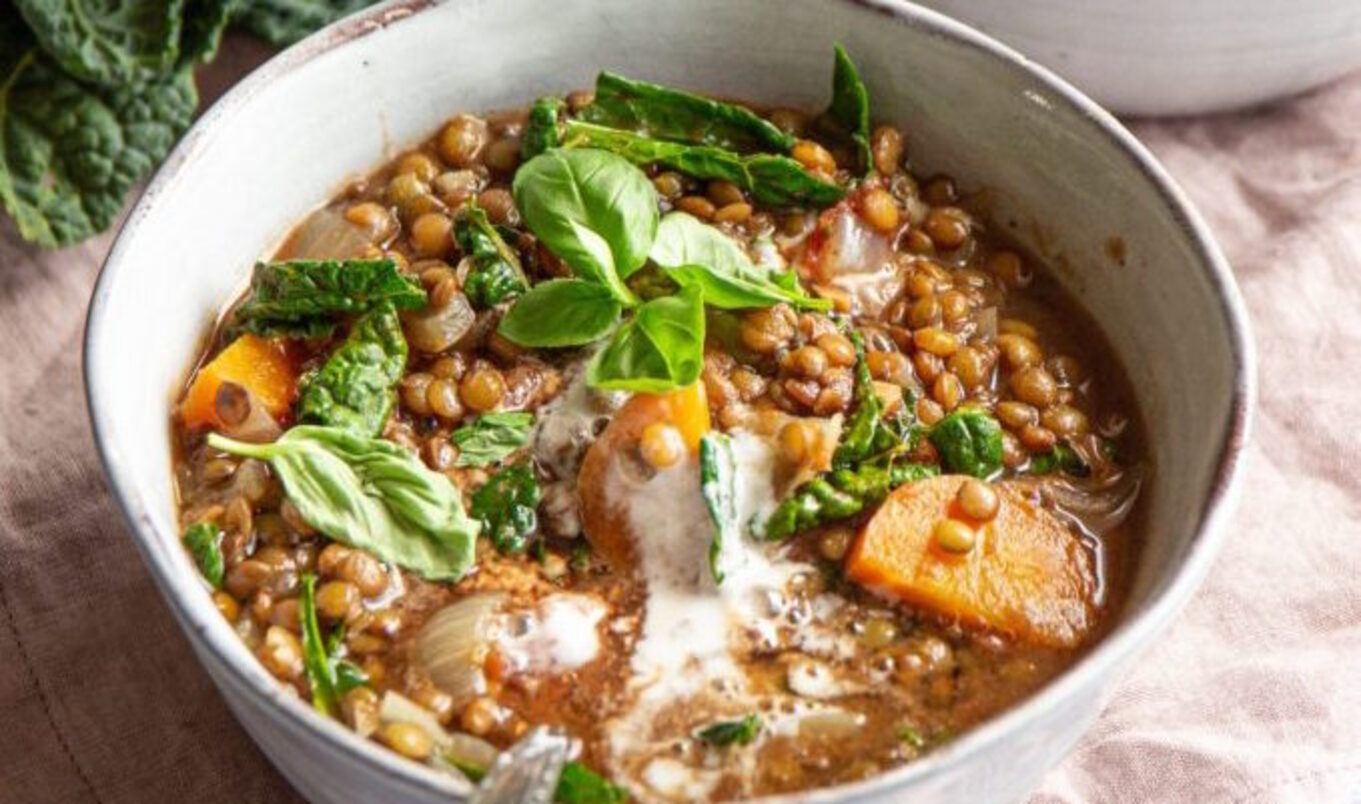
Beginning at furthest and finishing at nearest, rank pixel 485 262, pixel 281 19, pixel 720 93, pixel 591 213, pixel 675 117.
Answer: pixel 281 19 → pixel 720 93 → pixel 675 117 → pixel 485 262 → pixel 591 213

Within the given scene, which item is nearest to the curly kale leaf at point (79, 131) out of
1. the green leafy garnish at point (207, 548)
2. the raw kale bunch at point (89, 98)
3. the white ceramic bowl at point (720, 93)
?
the raw kale bunch at point (89, 98)

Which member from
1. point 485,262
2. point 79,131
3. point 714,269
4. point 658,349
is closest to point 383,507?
point 658,349

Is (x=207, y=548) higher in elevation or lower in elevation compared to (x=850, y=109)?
Answer: lower

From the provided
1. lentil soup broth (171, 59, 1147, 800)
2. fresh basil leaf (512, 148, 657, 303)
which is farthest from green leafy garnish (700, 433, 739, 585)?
fresh basil leaf (512, 148, 657, 303)

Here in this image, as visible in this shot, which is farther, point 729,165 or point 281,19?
point 281,19

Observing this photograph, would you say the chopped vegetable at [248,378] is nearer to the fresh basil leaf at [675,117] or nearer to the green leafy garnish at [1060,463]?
the fresh basil leaf at [675,117]

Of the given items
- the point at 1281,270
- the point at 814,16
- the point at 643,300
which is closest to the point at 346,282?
the point at 643,300

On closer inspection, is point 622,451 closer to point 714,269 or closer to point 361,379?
point 714,269
